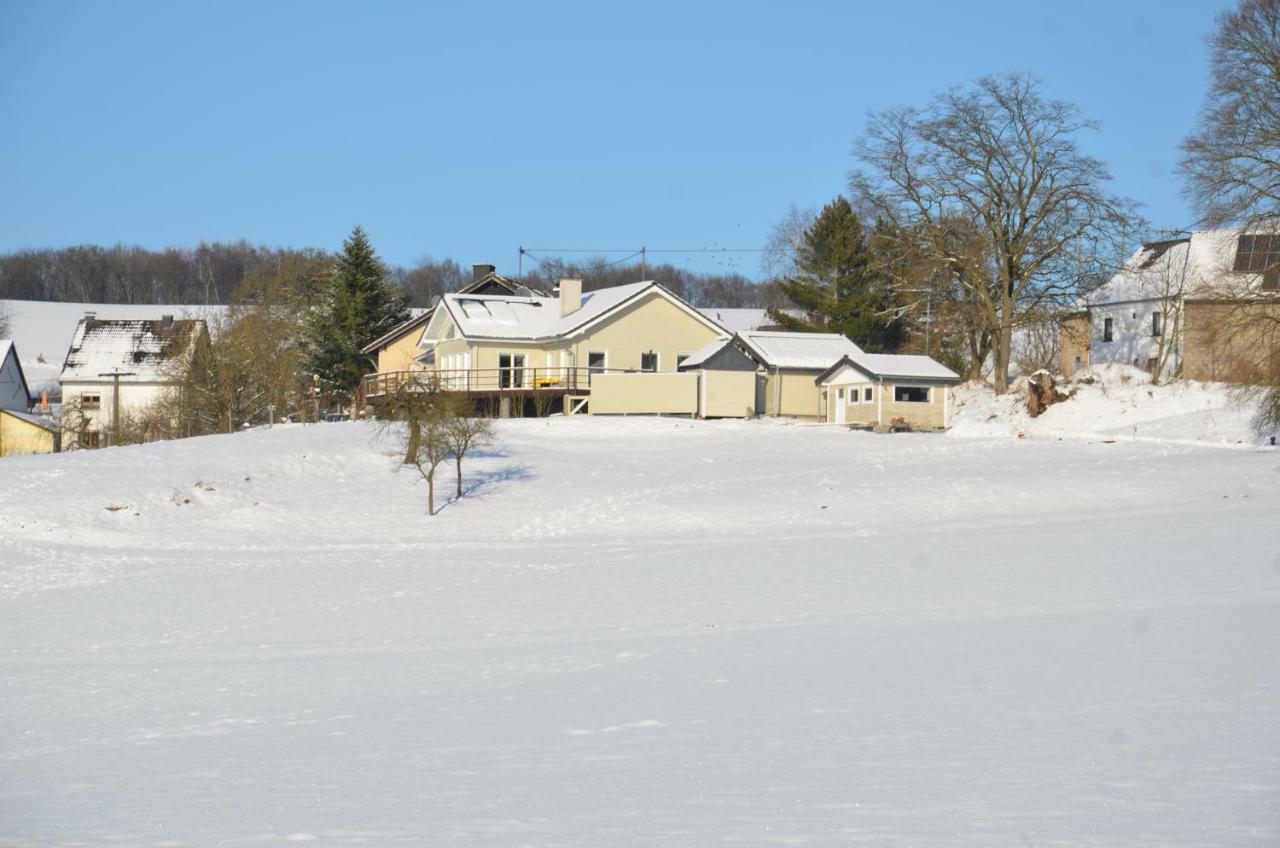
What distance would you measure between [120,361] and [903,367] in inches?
2018

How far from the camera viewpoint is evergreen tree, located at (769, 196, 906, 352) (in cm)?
6309

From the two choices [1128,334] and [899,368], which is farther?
[1128,334]

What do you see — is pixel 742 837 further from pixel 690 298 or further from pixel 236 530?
pixel 690 298

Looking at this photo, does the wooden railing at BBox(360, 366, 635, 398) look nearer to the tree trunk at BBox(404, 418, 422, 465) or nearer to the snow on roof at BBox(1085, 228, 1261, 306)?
the tree trunk at BBox(404, 418, 422, 465)

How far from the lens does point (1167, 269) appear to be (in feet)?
184

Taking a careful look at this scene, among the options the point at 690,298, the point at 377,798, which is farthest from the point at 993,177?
the point at 690,298

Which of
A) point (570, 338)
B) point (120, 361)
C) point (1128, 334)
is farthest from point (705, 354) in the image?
point (120, 361)

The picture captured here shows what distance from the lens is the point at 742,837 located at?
26.1 feet

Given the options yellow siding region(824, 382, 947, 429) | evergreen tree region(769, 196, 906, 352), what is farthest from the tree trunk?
evergreen tree region(769, 196, 906, 352)

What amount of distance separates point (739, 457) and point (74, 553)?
1984cm

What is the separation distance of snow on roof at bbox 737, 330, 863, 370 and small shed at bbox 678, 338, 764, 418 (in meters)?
1.06

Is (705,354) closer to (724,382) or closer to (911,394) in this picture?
(724,382)

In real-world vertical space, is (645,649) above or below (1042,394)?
below

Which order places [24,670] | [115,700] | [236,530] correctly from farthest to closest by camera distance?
[236,530]
[24,670]
[115,700]
